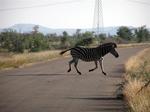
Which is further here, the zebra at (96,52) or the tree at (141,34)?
the tree at (141,34)

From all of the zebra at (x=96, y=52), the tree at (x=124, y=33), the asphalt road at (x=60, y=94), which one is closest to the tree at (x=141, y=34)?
the tree at (x=124, y=33)

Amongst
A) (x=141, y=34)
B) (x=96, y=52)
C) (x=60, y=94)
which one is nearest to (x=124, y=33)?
(x=141, y=34)

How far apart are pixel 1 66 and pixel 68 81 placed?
37.8 feet

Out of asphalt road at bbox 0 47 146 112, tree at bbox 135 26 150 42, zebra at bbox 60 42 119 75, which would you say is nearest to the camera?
asphalt road at bbox 0 47 146 112

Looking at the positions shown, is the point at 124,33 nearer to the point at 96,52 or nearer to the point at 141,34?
the point at 141,34

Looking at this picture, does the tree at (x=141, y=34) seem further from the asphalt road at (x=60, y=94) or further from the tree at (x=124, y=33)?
the asphalt road at (x=60, y=94)

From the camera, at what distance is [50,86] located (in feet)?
61.4

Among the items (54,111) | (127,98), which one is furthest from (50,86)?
(54,111)

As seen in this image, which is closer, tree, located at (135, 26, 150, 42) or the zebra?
the zebra

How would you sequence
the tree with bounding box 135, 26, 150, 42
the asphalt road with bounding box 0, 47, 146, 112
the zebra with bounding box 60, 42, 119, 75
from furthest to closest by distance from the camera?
1. the tree with bounding box 135, 26, 150, 42
2. the zebra with bounding box 60, 42, 119, 75
3. the asphalt road with bounding box 0, 47, 146, 112

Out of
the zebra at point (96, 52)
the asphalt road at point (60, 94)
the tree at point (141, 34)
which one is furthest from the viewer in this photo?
the tree at point (141, 34)

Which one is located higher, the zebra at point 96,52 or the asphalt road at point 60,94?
the zebra at point 96,52

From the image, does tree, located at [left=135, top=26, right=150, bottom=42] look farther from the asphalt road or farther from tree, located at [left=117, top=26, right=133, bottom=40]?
the asphalt road

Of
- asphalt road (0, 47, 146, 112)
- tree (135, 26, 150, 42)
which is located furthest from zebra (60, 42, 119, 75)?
tree (135, 26, 150, 42)
